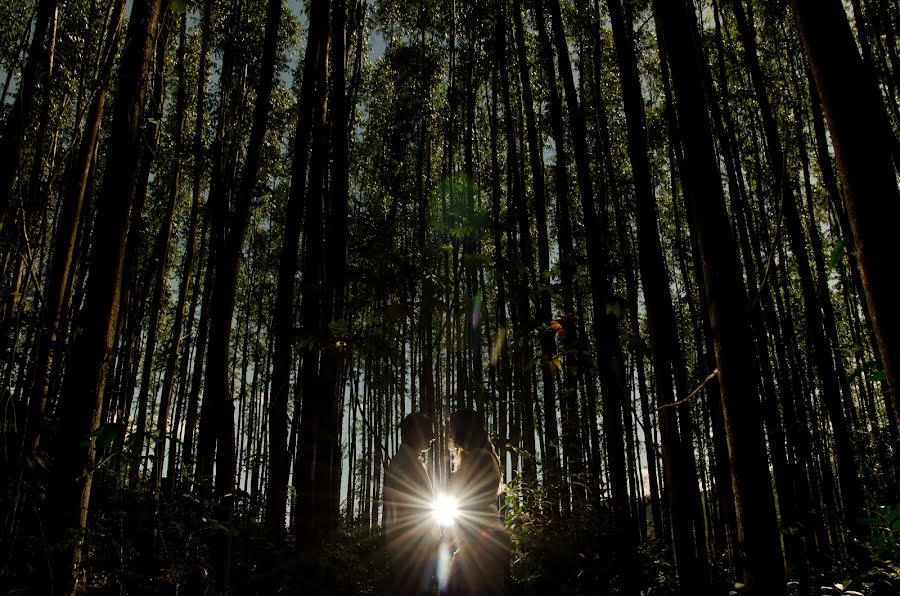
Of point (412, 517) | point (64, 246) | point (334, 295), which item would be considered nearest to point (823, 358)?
point (412, 517)

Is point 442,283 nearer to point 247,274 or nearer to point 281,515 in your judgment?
point 281,515

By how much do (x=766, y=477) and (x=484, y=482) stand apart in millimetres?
1927

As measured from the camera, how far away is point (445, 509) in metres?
2.91

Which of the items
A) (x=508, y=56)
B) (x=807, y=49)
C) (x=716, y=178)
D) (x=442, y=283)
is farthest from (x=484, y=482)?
(x=508, y=56)

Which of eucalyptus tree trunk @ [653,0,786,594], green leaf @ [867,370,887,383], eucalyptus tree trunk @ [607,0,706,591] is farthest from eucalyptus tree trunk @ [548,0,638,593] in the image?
eucalyptus tree trunk @ [653,0,786,594]

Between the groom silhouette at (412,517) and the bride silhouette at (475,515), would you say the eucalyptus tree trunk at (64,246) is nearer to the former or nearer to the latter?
the groom silhouette at (412,517)

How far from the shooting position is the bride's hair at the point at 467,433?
297 cm

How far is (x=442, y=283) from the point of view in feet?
7.86

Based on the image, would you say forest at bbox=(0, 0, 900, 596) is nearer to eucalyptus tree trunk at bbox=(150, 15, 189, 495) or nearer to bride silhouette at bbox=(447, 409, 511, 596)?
eucalyptus tree trunk at bbox=(150, 15, 189, 495)

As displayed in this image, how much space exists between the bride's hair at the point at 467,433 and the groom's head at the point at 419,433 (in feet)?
0.48

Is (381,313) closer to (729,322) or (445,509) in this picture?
(445,509)

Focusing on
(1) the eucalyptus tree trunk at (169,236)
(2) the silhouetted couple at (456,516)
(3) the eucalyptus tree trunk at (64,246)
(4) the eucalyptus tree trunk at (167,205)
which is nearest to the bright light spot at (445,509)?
(2) the silhouetted couple at (456,516)

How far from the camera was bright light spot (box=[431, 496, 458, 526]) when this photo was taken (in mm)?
2891

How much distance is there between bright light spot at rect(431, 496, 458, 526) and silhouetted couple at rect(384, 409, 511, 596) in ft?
0.03
